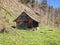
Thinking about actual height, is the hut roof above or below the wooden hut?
above

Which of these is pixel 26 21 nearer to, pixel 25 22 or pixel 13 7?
pixel 25 22

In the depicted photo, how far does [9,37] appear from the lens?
4300 centimetres

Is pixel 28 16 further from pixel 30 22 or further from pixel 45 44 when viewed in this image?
pixel 45 44

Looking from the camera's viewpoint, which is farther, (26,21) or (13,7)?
(13,7)

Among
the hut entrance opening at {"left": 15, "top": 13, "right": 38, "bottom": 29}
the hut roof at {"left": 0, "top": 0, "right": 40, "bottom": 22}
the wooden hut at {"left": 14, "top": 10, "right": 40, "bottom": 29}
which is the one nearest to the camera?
the wooden hut at {"left": 14, "top": 10, "right": 40, "bottom": 29}

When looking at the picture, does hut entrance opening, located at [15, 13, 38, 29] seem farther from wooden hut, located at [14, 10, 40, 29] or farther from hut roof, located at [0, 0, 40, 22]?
hut roof, located at [0, 0, 40, 22]

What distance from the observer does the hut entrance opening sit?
64169 millimetres

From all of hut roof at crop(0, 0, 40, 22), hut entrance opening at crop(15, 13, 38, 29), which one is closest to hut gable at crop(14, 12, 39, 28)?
hut entrance opening at crop(15, 13, 38, 29)

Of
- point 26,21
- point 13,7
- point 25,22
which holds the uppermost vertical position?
point 13,7

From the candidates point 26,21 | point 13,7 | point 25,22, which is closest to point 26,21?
point 26,21

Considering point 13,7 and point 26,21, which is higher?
point 13,7

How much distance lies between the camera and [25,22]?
64.9m

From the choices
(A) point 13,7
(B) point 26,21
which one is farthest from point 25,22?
(A) point 13,7

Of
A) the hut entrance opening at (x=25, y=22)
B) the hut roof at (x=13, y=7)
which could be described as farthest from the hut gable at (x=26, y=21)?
the hut roof at (x=13, y=7)
